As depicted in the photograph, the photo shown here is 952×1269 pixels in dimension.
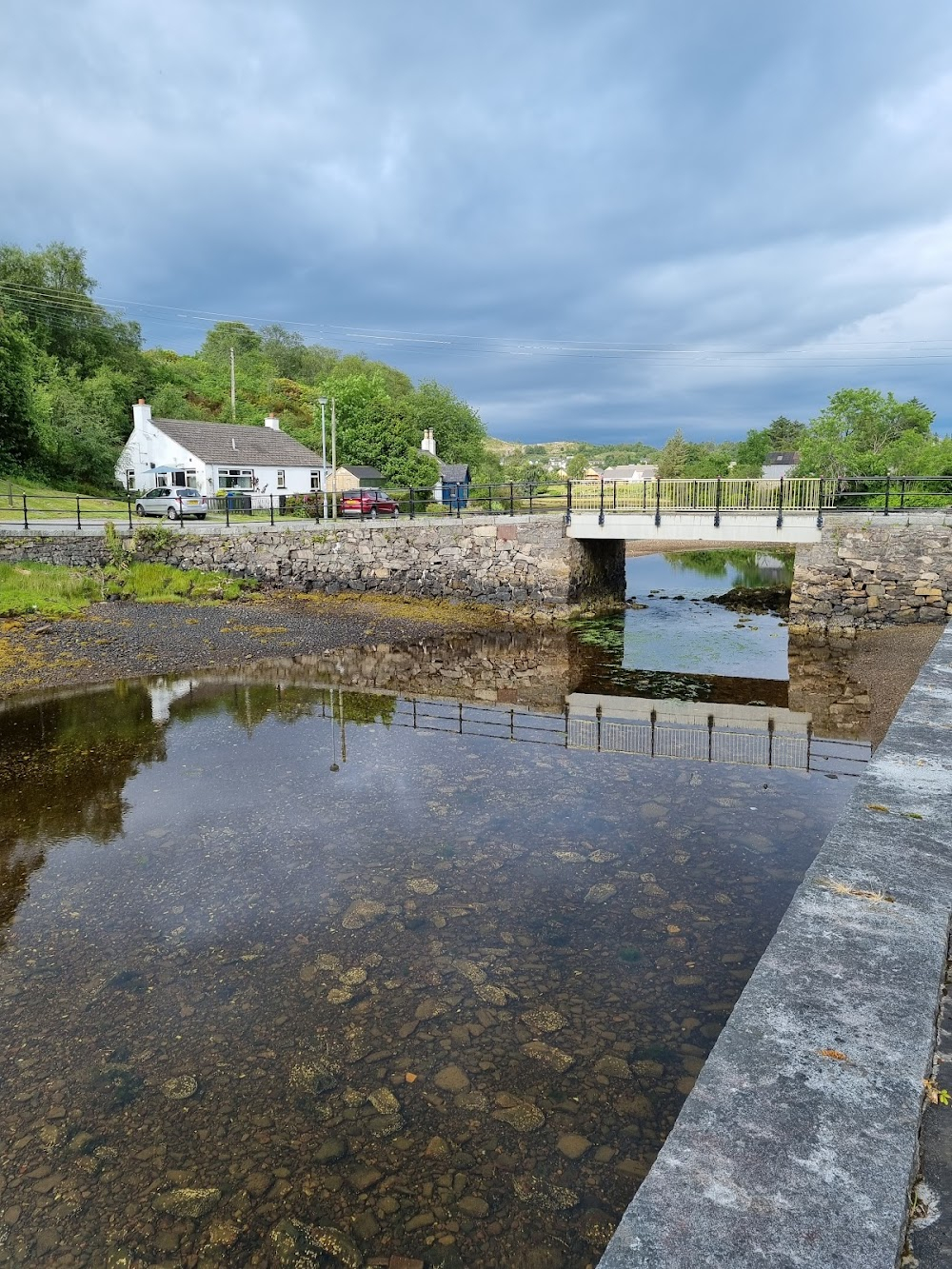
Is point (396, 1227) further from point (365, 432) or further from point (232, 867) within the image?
point (365, 432)

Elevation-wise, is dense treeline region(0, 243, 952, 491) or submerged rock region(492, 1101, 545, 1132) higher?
dense treeline region(0, 243, 952, 491)

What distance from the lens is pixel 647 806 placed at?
8.45 metres

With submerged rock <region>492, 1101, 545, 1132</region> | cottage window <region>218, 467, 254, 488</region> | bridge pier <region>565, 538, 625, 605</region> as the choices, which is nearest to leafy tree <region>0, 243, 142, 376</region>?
cottage window <region>218, 467, 254, 488</region>

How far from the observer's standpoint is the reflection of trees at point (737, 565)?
3559cm

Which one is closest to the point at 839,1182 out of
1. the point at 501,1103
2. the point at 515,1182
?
the point at 515,1182

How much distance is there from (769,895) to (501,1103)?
3.09m

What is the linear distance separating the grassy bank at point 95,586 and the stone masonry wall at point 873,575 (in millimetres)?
16040

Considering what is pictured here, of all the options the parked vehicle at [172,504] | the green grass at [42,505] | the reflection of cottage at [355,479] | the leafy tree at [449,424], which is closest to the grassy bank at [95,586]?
the green grass at [42,505]

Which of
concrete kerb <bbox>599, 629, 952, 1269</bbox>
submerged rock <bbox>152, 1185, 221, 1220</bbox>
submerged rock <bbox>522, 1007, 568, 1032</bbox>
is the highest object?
concrete kerb <bbox>599, 629, 952, 1269</bbox>

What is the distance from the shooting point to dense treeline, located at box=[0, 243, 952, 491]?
148ft

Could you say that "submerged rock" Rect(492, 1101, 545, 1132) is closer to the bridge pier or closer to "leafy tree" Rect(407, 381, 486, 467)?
the bridge pier

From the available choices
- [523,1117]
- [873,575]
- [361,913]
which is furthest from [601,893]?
[873,575]

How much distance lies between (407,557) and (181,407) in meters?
50.1

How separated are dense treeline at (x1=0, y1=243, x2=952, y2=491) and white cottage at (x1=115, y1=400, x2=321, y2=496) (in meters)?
Result: 2.47
